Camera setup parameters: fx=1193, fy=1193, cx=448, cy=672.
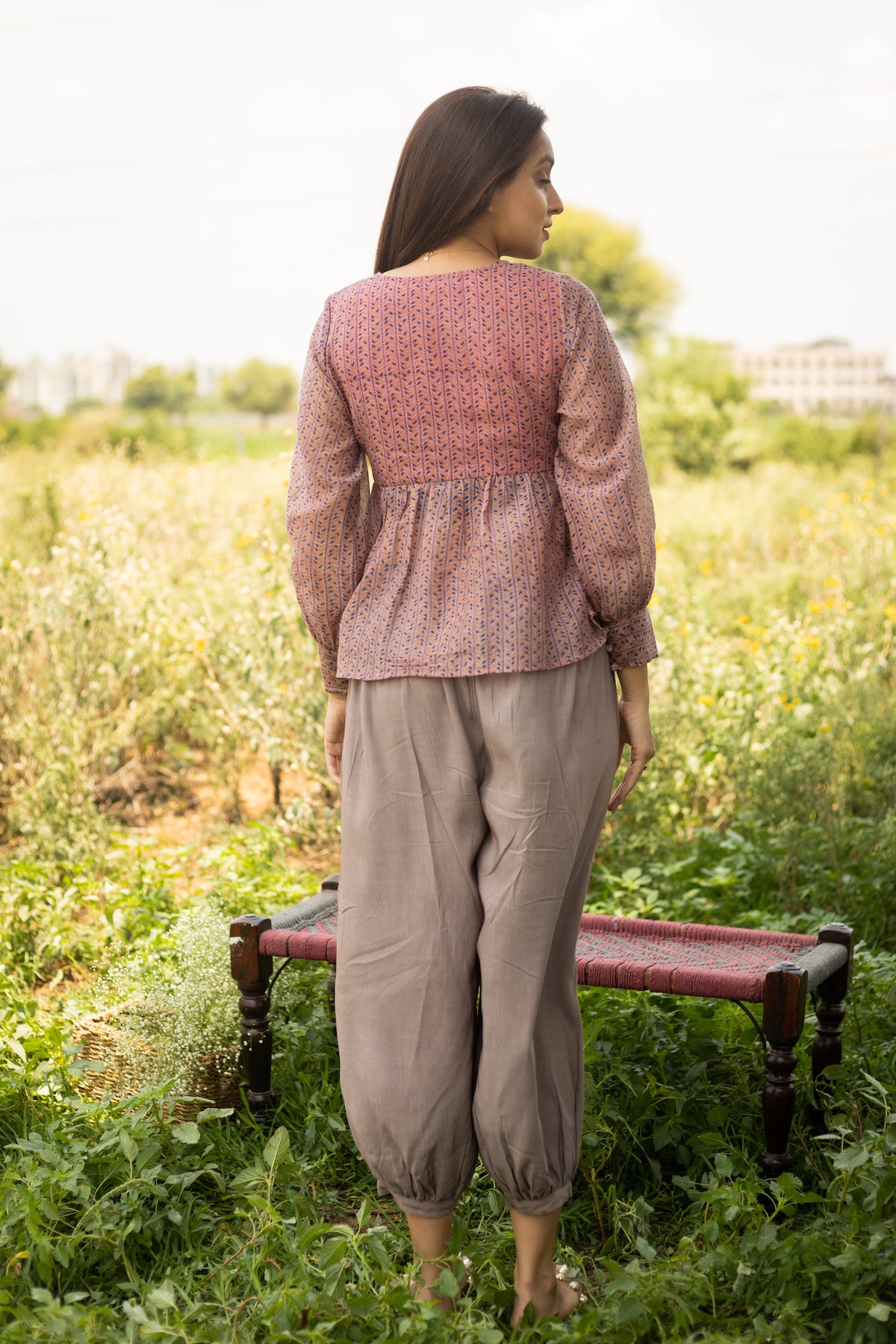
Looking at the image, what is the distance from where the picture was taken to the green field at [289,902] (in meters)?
1.71

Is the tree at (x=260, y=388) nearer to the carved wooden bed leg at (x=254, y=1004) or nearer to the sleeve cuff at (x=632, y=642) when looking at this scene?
the carved wooden bed leg at (x=254, y=1004)

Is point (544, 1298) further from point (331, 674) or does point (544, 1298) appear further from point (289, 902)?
point (289, 902)

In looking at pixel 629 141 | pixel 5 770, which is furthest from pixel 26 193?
pixel 5 770

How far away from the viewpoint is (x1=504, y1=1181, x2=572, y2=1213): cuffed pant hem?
1.65 meters

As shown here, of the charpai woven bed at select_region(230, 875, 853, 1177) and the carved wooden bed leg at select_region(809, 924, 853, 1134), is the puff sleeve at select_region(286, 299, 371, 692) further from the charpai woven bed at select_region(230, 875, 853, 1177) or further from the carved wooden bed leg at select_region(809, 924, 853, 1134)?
the carved wooden bed leg at select_region(809, 924, 853, 1134)

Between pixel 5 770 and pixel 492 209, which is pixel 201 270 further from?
pixel 492 209

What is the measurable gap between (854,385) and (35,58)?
18.1m

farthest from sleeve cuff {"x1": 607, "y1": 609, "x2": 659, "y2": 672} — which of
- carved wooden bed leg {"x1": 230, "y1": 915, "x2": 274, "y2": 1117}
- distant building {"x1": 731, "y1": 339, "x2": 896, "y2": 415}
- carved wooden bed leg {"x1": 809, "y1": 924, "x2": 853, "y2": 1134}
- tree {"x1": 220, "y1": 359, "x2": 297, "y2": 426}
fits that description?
tree {"x1": 220, "y1": 359, "x2": 297, "y2": 426}

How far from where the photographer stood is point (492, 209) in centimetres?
162

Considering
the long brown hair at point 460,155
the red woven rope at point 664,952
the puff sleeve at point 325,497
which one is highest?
the long brown hair at point 460,155

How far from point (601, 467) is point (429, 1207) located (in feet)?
Answer: 3.44

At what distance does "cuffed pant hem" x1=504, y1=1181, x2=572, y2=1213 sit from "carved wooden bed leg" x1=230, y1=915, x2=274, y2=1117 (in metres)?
0.81

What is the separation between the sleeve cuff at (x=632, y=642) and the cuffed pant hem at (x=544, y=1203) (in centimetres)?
74

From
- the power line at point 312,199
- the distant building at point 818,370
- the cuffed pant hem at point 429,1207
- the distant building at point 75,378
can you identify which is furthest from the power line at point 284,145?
Result: the cuffed pant hem at point 429,1207
